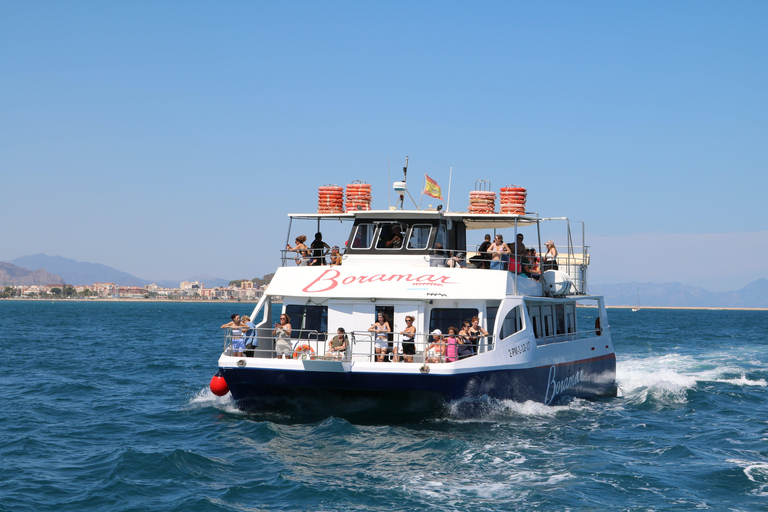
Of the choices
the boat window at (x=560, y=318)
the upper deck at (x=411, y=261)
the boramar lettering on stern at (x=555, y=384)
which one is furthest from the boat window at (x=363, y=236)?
the boat window at (x=560, y=318)

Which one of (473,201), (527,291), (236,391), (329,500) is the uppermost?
(473,201)

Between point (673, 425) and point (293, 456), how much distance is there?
30.7 feet

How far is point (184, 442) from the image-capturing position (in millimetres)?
15180

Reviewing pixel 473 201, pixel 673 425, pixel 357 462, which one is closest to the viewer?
pixel 357 462

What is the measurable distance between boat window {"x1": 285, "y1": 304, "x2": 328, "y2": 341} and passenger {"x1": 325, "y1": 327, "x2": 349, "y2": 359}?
1636 millimetres

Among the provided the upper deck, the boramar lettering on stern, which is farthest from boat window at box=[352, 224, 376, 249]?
the boramar lettering on stern

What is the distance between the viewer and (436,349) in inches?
654

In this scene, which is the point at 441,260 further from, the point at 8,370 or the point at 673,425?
the point at 8,370

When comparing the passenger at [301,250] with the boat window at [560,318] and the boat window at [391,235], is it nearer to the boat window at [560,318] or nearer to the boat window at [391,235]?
the boat window at [391,235]

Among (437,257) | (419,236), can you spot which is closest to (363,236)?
(419,236)

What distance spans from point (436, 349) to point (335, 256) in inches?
159

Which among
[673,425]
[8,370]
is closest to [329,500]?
[673,425]

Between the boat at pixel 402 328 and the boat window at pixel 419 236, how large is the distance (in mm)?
28

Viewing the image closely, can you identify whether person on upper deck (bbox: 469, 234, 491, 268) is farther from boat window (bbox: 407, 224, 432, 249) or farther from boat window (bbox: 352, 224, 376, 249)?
boat window (bbox: 352, 224, 376, 249)
